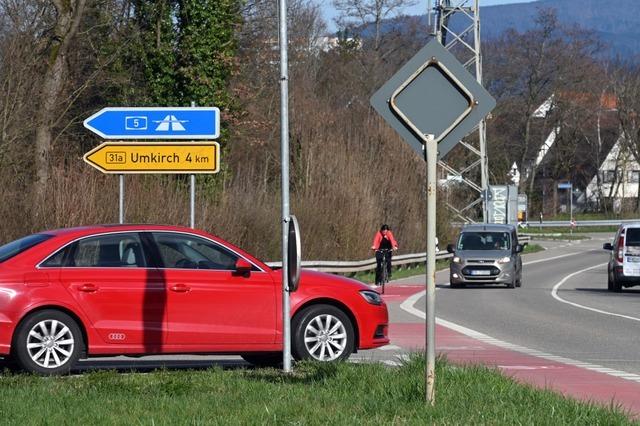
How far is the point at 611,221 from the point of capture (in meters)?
102

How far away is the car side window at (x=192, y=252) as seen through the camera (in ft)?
44.6

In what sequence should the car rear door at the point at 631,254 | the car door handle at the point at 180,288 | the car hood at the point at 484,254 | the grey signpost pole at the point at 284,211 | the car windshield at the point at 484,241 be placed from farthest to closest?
→ the car windshield at the point at 484,241 < the car hood at the point at 484,254 < the car rear door at the point at 631,254 < the car door handle at the point at 180,288 < the grey signpost pole at the point at 284,211

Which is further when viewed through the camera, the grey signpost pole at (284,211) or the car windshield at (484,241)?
the car windshield at (484,241)

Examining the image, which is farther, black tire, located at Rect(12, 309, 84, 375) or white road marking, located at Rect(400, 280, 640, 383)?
white road marking, located at Rect(400, 280, 640, 383)

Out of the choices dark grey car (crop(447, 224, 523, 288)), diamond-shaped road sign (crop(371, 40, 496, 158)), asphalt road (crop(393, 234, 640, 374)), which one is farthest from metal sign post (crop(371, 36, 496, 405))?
dark grey car (crop(447, 224, 523, 288))

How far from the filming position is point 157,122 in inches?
776

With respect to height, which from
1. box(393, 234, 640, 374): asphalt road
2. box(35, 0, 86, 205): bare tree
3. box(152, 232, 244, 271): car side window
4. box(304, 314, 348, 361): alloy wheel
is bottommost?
box(393, 234, 640, 374): asphalt road

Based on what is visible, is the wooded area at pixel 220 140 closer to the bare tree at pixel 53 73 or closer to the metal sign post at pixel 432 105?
the bare tree at pixel 53 73

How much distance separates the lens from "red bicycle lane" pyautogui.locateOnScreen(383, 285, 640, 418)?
38.7 ft

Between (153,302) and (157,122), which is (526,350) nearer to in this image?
(153,302)

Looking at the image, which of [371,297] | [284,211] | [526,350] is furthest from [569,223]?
[284,211]

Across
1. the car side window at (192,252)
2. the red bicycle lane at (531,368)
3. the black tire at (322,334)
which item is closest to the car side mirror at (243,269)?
the car side window at (192,252)

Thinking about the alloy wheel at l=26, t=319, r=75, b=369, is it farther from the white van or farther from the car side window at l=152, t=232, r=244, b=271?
the white van

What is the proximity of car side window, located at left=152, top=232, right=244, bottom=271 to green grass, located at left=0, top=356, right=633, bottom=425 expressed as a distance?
5.19 ft
